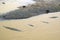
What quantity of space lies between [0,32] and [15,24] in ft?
0.59

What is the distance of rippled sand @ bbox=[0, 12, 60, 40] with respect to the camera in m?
0.89

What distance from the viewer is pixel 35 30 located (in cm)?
99

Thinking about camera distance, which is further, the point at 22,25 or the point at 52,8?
the point at 52,8

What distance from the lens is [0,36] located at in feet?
3.03

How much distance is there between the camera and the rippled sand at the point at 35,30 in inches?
34.9

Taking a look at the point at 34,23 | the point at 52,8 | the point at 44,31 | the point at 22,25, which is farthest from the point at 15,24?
the point at 52,8

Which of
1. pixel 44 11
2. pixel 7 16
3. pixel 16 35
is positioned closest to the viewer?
pixel 16 35

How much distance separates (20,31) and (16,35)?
7 centimetres

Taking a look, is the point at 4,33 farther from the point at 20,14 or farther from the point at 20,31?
the point at 20,14

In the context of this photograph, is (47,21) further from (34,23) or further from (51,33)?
(51,33)

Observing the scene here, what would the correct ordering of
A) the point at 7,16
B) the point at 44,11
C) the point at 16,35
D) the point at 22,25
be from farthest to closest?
the point at 44,11
the point at 7,16
the point at 22,25
the point at 16,35

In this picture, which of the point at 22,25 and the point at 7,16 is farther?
the point at 7,16

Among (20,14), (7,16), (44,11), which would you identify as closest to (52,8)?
(44,11)

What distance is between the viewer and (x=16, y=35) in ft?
3.01
